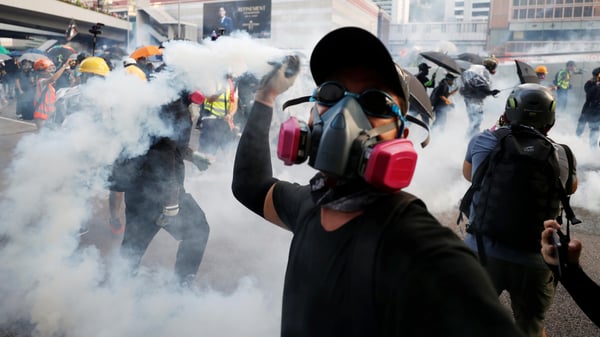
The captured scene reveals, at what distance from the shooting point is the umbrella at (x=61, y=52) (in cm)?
1148

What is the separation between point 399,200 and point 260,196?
2.19 feet

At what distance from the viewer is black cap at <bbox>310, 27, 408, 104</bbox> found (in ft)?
3.90

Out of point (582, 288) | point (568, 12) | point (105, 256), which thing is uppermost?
point (568, 12)

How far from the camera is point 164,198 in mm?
3414

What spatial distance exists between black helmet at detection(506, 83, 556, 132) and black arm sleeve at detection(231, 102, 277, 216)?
1568mm

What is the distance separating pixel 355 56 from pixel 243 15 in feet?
92.5

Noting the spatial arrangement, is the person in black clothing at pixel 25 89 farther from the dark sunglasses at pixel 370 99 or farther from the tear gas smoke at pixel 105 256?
the dark sunglasses at pixel 370 99

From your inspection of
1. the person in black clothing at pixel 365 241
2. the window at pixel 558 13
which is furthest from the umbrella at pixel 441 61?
the window at pixel 558 13

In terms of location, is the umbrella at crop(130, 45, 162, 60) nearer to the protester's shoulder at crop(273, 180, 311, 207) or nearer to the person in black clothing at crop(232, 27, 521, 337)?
the protester's shoulder at crop(273, 180, 311, 207)

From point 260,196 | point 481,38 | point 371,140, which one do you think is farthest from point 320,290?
point 481,38

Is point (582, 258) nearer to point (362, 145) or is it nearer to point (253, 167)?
point (253, 167)

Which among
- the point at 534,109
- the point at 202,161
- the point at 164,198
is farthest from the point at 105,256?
the point at 534,109

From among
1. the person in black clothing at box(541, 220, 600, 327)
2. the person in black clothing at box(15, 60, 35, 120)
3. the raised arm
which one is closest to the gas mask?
the raised arm

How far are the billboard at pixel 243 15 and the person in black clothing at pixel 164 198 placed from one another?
1701cm
